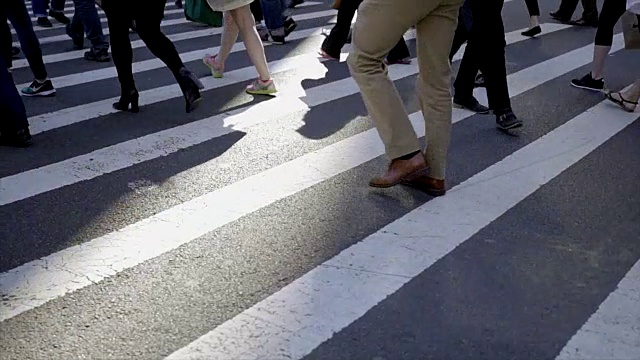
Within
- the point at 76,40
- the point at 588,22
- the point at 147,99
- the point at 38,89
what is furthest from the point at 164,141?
the point at 588,22

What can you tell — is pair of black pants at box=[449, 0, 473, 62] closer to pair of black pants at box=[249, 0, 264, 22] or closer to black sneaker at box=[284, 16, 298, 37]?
black sneaker at box=[284, 16, 298, 37]

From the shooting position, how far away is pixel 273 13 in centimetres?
938

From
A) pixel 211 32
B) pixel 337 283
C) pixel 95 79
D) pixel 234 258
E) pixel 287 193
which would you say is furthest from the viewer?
pixel 211 32

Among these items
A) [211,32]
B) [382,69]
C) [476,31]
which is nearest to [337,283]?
[382,69]

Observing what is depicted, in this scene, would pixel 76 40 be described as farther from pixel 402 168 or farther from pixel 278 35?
pixel 402 168

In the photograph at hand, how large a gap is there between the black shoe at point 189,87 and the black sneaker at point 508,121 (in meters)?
2.27

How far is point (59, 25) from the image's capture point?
36.3ft

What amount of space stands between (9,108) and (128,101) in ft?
3.79

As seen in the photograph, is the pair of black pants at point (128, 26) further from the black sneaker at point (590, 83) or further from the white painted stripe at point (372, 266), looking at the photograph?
the black sneaker at point (590, 83)

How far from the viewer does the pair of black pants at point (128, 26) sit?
6023 mm

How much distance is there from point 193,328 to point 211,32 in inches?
305

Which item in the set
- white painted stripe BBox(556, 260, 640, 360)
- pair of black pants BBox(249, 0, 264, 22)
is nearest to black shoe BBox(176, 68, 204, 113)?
white painted stripe BBox(556, 260, 640, 360)

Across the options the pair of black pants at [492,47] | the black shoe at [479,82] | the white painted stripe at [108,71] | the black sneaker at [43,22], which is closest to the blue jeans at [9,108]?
the white painted stripe at [108,71]

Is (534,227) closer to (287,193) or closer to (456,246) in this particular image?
(456,246)
